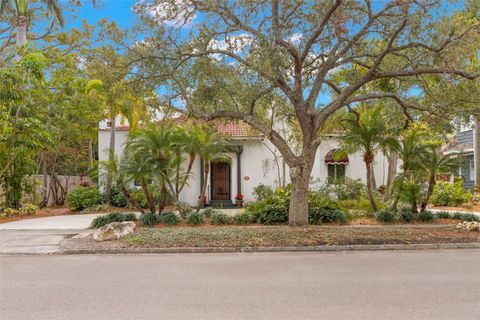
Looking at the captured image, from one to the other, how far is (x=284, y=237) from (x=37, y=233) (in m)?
7.60

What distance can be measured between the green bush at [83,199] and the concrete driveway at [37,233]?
11.2 ft

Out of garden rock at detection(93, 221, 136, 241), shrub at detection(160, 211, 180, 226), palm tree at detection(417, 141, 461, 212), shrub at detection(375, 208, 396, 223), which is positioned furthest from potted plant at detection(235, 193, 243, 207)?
garden rock at detection(93, 221, 136, 241)

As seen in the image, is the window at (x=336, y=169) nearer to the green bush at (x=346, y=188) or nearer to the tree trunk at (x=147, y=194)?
the green bush at (x=346, y=188)

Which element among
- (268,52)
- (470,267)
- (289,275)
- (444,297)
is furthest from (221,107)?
(444,297)

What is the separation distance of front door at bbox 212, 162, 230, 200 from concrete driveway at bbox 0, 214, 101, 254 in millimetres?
7287

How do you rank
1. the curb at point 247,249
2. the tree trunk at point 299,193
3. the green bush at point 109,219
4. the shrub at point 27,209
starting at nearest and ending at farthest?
the curb at point 247,249, the tree trunk at point 299,193, the green bush at point 109,219, the shrub at point 27,209

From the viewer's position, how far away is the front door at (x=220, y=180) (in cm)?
2359

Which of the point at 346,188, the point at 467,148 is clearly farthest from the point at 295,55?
the point at 467,148

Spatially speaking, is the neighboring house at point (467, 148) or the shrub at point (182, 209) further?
the neighboring house at point (467, 148)

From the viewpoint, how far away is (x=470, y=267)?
8836 mm

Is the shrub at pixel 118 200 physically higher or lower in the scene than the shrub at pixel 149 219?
higher

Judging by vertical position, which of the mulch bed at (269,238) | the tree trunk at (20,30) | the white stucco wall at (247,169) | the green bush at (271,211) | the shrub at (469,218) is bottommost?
the mulch bed at (269,238)

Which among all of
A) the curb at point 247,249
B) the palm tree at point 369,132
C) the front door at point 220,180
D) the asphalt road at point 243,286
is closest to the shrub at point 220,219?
the curb at point 247,249

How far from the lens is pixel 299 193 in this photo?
1372cm
